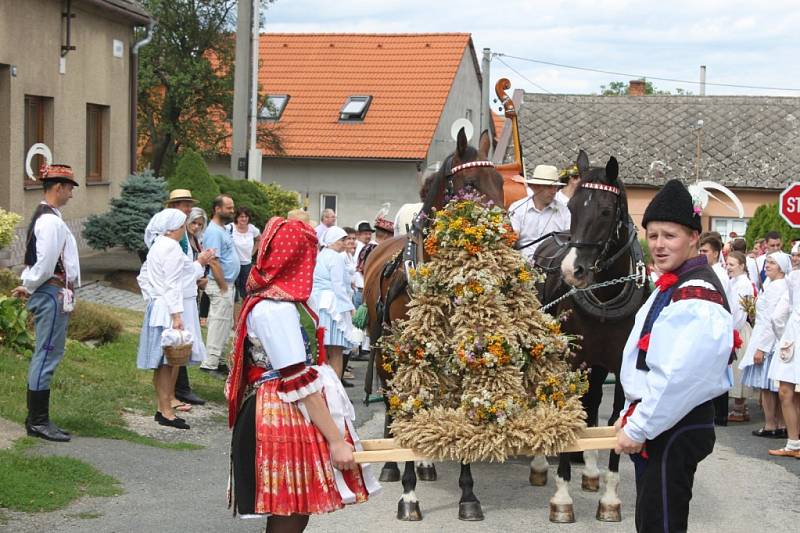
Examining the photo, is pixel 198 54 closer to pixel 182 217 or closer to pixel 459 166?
pixel 182 217

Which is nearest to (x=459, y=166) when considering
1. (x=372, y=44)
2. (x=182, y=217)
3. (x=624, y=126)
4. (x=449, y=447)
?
(x=449, y=447)

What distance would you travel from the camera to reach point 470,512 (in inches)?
292

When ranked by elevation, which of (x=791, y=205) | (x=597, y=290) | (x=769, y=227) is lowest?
(x=597, y=290)

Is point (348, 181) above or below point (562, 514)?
above

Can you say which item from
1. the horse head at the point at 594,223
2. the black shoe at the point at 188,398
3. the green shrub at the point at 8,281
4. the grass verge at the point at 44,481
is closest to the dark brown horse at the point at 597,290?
the horse head at the point at 594,223

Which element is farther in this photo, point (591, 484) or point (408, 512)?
point (591, 484)

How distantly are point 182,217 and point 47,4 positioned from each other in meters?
10.0

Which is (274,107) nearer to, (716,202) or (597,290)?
(716,202)

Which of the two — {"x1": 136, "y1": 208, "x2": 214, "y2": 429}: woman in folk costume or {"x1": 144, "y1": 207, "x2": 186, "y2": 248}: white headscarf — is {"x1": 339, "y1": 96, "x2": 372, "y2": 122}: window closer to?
{"x1": 136, "y1": 208, "x2": 214, "y2": 429}: woman in folk costume

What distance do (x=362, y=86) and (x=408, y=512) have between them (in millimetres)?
30910

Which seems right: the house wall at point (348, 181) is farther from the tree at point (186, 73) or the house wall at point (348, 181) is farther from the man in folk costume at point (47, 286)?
the man in folk costume at point (47, 286)

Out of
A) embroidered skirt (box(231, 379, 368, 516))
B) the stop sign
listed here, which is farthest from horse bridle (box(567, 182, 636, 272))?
the stop sign

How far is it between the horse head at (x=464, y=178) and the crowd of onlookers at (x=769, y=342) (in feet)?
8.10

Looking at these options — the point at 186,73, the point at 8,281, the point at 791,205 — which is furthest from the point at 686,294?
the point at 186,73
